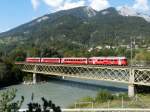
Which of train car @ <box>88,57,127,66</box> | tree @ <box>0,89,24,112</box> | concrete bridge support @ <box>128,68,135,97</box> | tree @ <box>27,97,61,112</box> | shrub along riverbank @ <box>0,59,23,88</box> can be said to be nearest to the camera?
tree @ <box>27,97,61,112</box>

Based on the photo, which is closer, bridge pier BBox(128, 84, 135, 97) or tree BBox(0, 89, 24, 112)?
tree BBox(0, 89, 24, 112)

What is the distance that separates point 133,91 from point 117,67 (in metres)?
7.34

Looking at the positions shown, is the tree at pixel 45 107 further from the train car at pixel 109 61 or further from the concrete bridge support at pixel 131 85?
the train car at pixel 109 61

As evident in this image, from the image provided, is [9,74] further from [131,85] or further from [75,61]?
[131,85]

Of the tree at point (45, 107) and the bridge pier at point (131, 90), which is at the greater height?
the tree at point (45, 107)

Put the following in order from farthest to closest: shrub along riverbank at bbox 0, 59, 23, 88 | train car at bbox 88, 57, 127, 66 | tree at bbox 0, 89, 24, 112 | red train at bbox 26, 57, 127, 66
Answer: shrub along riverbank at bbox 0, 59, 23, 88
red train at bbox 26, 57, 127, 66
train car at bbox 88, 57, 127, 66
tree at bbox 0, 89, 24, 112

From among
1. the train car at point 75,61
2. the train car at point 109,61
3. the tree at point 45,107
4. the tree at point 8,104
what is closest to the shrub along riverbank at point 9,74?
the train car at point 75,61

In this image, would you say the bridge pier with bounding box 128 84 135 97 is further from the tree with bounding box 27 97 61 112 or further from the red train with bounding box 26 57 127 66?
the tree with bounding box 27 97 61 112

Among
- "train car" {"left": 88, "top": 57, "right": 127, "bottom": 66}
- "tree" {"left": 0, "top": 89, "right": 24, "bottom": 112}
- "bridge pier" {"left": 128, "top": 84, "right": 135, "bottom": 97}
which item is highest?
"train car" {"left": 88, "top": 57, "right": 127, "bottom": 66}

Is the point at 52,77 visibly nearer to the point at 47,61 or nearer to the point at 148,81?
the point at 47,61

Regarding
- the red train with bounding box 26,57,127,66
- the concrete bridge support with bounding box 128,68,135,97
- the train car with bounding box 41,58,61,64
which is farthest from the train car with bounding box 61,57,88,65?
the concrete bridge support with bounding box 128,68,135,97

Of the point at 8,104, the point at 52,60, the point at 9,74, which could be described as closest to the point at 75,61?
the point at 52,60

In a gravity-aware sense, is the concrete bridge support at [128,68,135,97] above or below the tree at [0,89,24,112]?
below

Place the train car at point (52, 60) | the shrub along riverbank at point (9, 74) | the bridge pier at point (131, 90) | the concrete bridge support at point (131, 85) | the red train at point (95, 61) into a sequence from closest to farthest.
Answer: the bridge pier at point (131, 90), the concrete bridge support at point (131, 85), the red train at point (95, 61), the train car at point (52, 60), the shrub along riverbank at point (9, 74)
